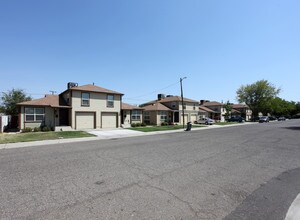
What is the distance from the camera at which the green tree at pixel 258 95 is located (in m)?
73.8

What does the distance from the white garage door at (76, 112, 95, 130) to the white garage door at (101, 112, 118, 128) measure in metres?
1.52

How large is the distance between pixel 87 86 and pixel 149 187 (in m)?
26.3

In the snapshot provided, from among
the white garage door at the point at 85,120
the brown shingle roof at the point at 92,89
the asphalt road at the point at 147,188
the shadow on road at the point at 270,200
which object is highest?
the brown shingle roof at the point at 92,89

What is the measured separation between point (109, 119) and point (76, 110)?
5109 millimetres

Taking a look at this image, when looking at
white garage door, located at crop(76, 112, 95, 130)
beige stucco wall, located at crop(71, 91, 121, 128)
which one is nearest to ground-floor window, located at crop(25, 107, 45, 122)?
beige stucco wall, located at crop(71, 91, 121, 128)

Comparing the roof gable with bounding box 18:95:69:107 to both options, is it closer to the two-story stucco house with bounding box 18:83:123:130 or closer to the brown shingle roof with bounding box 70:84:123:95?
the two-story stucco house with bounding box 18:83:123:130

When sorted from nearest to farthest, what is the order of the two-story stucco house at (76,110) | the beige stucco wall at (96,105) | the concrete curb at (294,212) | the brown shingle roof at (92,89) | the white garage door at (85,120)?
the concrete curb at (294,212) < the two-story stucco house at (76,110) < the beige stucco wall at (96,105) < the white garage door at (85,120) < the brown shingle roof at (92,89)

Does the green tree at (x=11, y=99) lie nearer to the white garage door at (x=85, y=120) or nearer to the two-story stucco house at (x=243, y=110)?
the white garage door at (x=85, y=120)

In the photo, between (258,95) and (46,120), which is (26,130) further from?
(258,95)

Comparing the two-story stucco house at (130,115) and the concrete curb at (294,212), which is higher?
the two-story stucco house at (130,115)

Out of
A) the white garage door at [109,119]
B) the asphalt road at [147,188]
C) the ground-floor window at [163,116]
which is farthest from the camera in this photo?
the ground-floor window at [163,116]

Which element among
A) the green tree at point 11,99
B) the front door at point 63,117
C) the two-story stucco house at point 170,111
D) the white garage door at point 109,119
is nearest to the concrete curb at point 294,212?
the white garage door at point 109,119

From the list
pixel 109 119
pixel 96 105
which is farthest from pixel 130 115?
pixel 96 105

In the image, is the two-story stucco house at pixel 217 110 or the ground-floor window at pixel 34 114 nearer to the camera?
the ground-floor window at pixel 34 114
